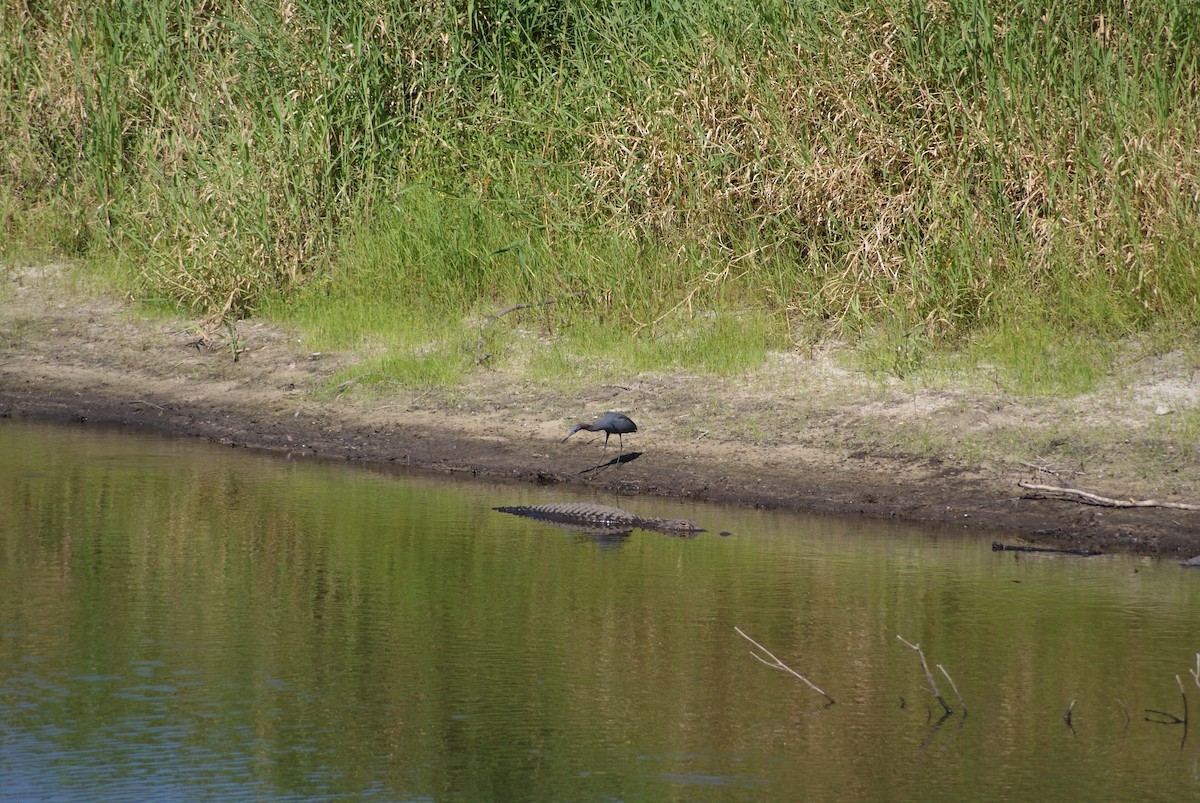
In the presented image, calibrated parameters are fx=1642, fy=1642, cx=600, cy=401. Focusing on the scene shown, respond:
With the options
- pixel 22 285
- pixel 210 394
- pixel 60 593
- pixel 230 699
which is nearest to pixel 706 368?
pixel 210 394

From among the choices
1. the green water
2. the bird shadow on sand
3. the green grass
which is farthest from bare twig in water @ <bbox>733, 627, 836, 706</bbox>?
the green grass

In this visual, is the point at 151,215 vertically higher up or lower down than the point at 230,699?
higher up

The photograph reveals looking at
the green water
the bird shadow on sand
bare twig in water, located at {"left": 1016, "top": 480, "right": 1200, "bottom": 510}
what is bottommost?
the green water

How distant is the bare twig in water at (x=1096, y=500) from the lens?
22.7 ft

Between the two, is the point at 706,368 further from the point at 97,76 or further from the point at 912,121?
the point at 97,76

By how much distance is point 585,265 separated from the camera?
31.7ft

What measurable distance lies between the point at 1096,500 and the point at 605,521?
212cm

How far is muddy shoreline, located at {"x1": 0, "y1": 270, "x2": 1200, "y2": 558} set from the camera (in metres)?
7.32

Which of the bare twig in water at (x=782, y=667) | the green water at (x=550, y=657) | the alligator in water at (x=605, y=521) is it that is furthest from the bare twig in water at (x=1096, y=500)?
the bare twig in water at (x=782, y=667)

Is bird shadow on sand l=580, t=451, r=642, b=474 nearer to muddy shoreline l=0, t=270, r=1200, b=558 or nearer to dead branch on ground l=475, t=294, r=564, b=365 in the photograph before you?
muddy shoreline l=0, t=270, r=1200, b=558

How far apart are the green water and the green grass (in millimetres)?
1945

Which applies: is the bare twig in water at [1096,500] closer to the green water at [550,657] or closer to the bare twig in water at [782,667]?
the green water at [550,657]

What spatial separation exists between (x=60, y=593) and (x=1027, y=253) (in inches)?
200

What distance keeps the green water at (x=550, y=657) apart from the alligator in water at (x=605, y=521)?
0.42ft
